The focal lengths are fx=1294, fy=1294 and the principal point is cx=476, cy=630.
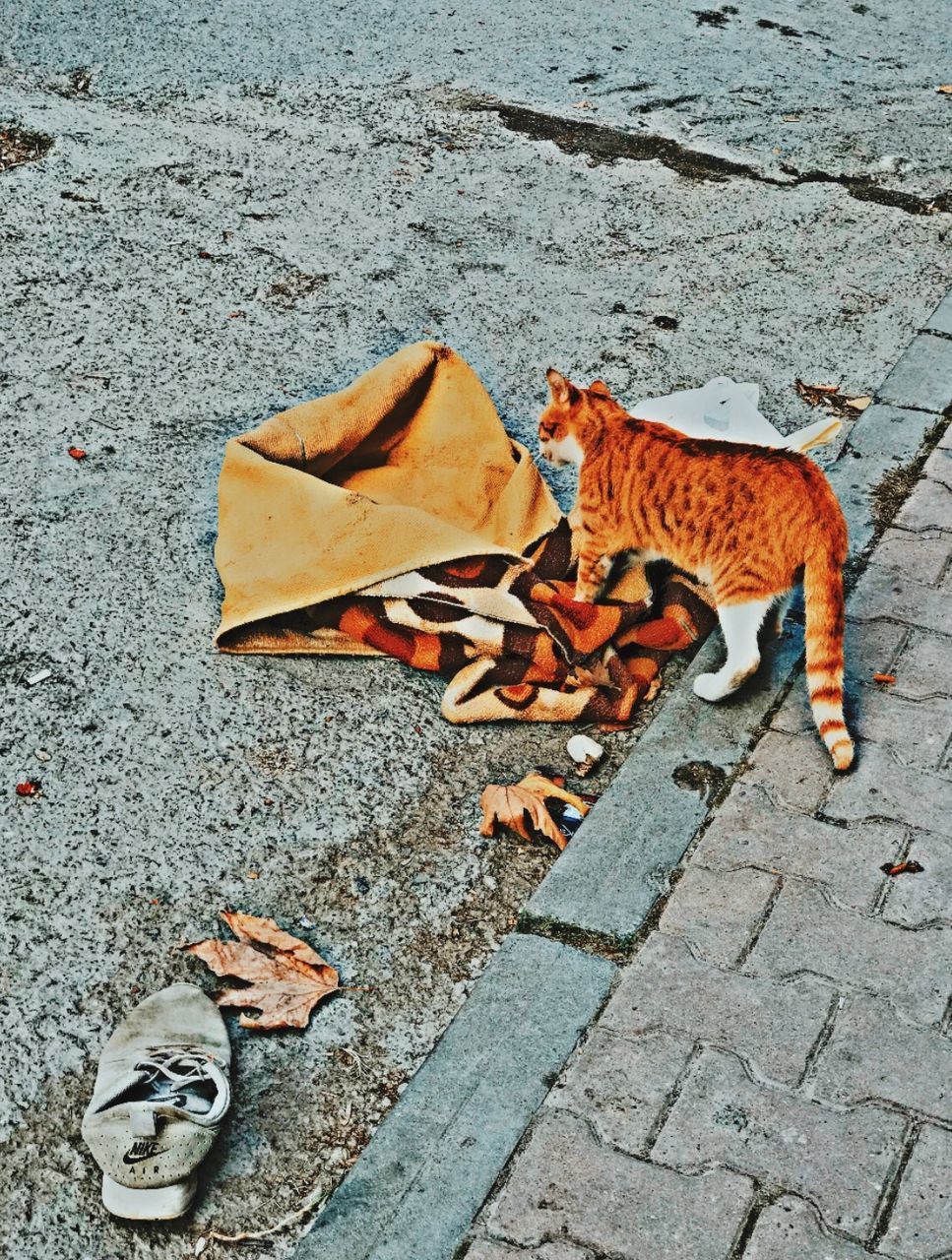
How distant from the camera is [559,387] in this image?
3.96 m

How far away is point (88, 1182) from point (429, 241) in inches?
172

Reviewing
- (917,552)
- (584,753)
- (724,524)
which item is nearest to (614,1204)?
(584,753)

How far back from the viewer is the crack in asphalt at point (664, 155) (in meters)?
6.33

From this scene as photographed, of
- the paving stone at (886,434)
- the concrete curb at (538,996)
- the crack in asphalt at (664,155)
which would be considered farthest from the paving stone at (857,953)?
the crack in asphalt at (664,155)

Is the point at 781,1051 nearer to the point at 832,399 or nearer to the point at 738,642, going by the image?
the point at 738,642

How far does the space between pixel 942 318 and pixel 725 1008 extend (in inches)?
144

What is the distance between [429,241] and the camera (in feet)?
19.0

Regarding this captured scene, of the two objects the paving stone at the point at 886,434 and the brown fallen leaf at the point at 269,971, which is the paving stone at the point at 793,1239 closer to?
the brown fallen leaf at the point at 269,971

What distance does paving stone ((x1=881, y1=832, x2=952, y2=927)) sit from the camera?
2977 mm

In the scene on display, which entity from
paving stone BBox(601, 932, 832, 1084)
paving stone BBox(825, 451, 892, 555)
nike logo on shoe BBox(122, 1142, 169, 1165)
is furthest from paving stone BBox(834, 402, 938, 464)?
nike logo on shoe BBox(122, 1142, 169, 1165)

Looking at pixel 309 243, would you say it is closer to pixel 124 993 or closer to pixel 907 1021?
pixel 124 993

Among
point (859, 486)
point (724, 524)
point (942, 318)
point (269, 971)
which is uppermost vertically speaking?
point (724, 524)

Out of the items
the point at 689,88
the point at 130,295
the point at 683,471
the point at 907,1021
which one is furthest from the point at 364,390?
the point at 689,88

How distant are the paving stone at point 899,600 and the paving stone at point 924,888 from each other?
884mm
